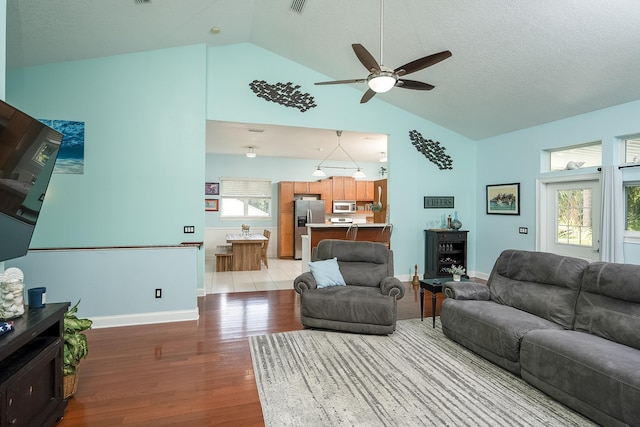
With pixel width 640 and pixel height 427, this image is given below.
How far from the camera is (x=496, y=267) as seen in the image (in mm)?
3506

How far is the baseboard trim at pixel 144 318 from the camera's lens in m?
3.70

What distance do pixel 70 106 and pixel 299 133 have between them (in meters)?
3.55

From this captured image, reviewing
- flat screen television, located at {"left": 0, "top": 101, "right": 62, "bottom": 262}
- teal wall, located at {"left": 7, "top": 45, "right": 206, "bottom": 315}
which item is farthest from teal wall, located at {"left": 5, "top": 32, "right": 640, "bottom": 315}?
flat screen television, located at {"left": 0, "top": 101, "right": 62, "bottom": 262}

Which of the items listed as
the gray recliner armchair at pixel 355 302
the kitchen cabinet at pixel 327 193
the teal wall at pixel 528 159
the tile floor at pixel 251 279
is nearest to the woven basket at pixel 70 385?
the gray recliner armchair at pixel 355 302

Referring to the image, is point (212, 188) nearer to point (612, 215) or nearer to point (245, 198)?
point (245, 198)

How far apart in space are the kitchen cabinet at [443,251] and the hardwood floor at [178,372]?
1711 mm

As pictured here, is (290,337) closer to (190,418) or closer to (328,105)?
(190,418)

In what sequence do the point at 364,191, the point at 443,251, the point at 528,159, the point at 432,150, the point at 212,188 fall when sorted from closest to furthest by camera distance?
the point at 528,159
the point at 443,251
the point at 432,150
the point at 212,188
the point at 364,191

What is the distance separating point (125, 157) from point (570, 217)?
622cm

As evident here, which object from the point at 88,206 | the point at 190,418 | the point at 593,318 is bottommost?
the point at 190,418

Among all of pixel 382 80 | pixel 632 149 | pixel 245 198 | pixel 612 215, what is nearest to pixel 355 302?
pixel 382 80

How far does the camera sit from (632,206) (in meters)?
4.02

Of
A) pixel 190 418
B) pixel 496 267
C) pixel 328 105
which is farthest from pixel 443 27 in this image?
pixel 190 418

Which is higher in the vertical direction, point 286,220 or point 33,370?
point 286,220
